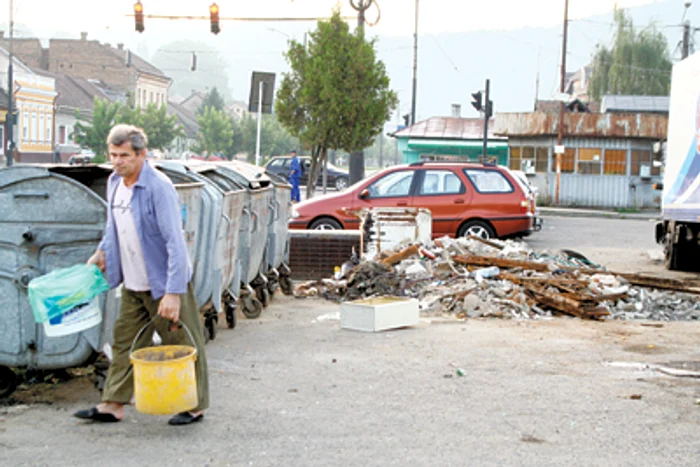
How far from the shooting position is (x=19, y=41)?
332 ft

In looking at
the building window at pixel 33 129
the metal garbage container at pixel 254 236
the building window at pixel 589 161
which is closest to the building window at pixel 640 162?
the building window at pixel 589 161

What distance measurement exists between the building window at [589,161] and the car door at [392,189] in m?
24.2

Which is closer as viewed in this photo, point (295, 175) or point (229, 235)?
point (229, 235)

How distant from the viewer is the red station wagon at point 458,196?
706 inches

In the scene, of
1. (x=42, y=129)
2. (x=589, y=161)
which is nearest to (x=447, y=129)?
(x=589, y=161)

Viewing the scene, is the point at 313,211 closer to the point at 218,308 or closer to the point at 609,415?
the point at 218,308

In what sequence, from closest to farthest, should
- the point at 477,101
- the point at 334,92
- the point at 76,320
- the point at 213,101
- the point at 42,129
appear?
the point at 76,320 < the point at 334,92 < the point at 477,101 < the point at 42,129 < the point at 213,101

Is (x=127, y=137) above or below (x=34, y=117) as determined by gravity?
below

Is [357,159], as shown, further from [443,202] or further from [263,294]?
[263,294]

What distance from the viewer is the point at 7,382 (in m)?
6.61

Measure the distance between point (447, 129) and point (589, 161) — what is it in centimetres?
1478

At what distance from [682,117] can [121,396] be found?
510 inches

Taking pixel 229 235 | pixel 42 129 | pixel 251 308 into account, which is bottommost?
pixel 251 308

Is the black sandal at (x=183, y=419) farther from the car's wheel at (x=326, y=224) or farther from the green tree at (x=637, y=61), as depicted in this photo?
the green tree at (x=637, y=61)
